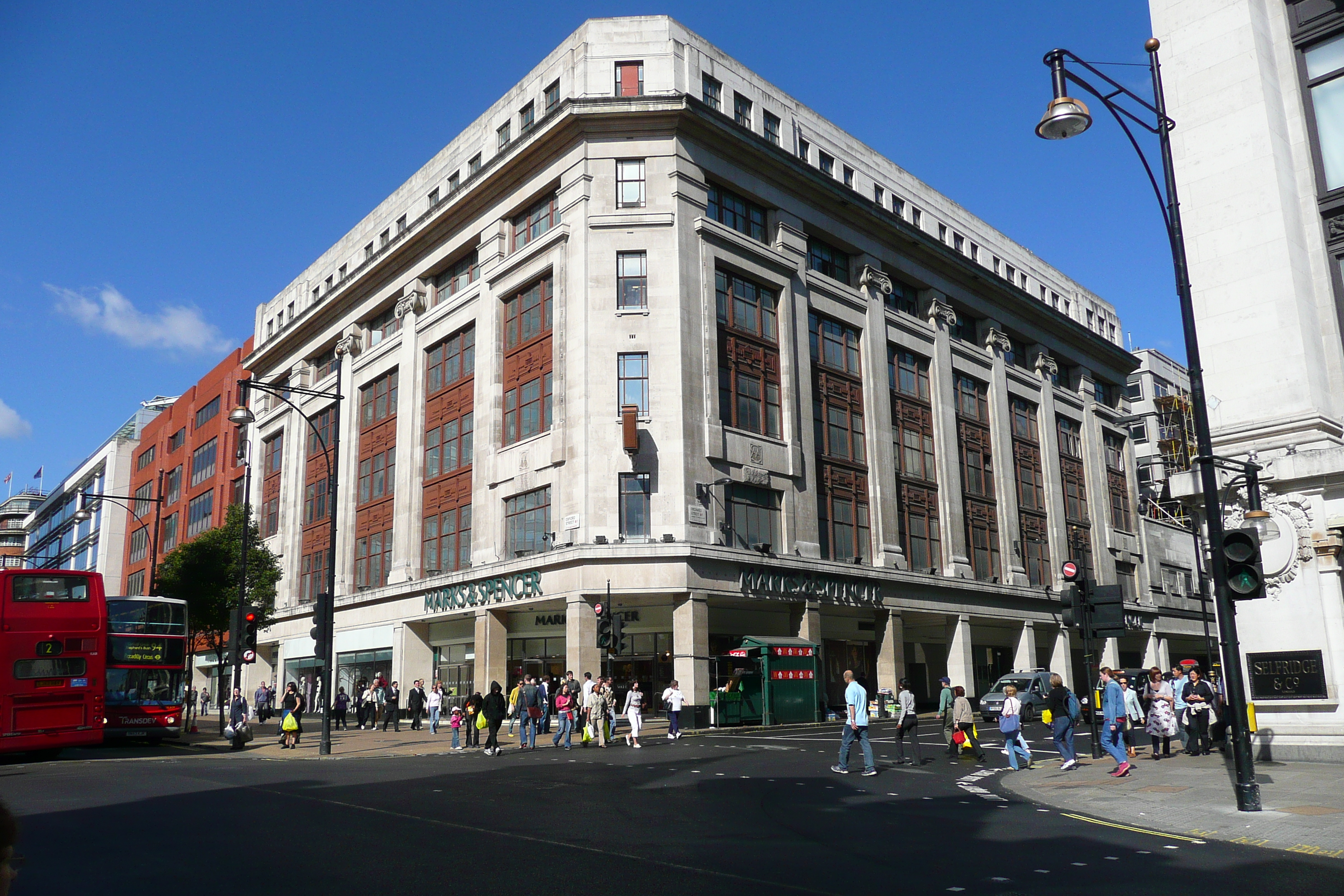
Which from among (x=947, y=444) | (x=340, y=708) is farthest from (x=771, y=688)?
(x=947, y=444)

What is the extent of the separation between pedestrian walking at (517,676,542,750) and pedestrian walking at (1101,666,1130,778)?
15.4 metres

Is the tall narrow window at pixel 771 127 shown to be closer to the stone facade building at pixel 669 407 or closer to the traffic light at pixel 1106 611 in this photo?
the stone facade building at pixel 669 407

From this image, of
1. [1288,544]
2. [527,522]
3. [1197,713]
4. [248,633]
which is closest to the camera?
[1288,544]

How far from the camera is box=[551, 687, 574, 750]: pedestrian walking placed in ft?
91.7

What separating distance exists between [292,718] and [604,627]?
10.1 metres

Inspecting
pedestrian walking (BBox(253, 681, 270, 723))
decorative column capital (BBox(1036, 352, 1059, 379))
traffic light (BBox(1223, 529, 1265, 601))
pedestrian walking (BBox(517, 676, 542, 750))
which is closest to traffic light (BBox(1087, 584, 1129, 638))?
traffic light (BBox(1223, 529, 1265, 601))

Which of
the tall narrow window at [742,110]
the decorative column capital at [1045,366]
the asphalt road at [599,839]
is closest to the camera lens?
the asphalt road at [599,839]

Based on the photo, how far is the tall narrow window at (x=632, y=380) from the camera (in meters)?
38.5

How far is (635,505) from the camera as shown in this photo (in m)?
37.8

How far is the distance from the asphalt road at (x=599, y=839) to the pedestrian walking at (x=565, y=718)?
8590mm

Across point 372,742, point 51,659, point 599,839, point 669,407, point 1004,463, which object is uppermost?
point 1004,463

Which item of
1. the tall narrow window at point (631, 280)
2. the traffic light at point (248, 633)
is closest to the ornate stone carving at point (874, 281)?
the tall narrow window at point (631, 280)

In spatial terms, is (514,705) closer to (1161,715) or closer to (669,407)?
(669,407)

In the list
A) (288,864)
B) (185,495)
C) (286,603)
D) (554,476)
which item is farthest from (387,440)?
(288,864)
